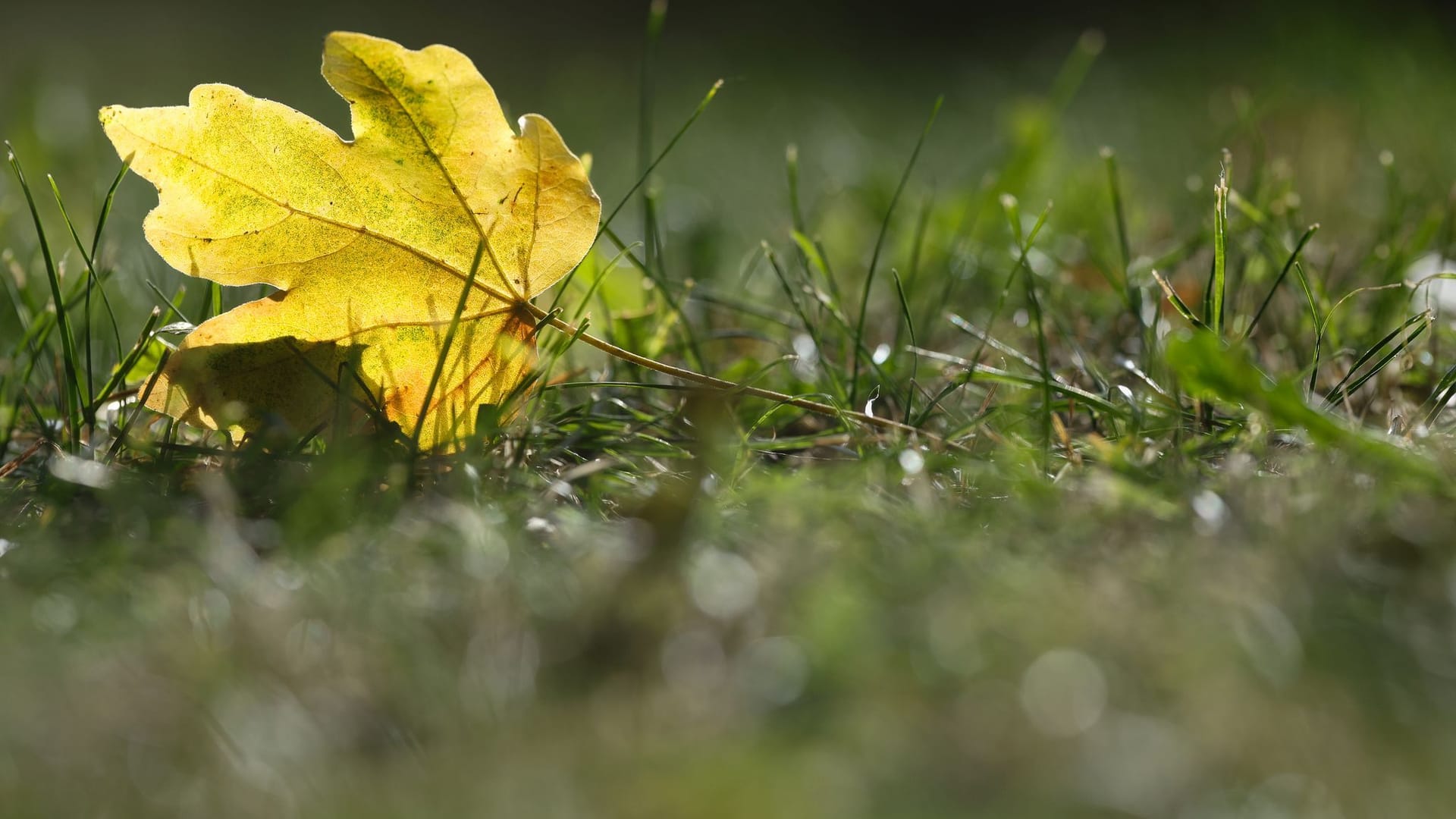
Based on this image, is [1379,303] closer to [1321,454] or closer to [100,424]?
[1321,454]

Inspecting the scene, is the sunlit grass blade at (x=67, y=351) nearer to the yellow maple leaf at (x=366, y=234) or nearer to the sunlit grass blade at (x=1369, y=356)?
the yellow maple leaf at (x=366, y=234)

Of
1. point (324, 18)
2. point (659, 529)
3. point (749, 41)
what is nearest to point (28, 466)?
point (659, 529)

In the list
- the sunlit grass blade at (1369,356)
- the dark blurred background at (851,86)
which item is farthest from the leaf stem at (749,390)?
the dark blurred background at (851,86)

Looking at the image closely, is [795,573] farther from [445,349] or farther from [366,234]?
[366,234]

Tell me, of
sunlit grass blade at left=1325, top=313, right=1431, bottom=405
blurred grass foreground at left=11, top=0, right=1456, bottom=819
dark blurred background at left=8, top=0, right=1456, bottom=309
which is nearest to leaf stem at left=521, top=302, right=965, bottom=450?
blurred grass foreground at left=11, top=0, right=1456, bottom=819

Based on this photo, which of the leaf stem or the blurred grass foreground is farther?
the leaf stem

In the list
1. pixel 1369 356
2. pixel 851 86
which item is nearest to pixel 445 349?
pixel 1369 356

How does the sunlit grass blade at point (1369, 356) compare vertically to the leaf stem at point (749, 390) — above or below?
above

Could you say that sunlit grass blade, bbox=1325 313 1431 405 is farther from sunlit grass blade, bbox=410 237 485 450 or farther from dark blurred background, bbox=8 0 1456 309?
sunlit grass blade, bbox=410 237 485 450
